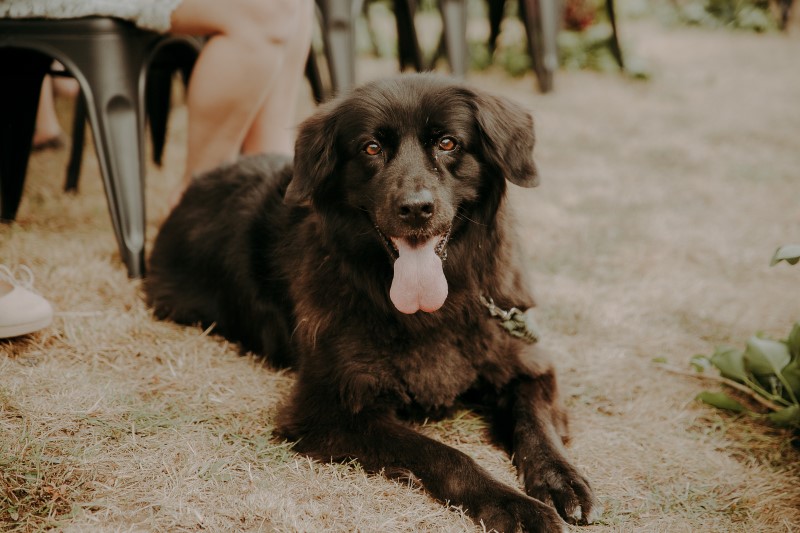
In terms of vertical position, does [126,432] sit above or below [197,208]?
below

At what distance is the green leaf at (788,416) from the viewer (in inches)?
94.6

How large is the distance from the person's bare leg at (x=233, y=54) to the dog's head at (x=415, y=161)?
1054mm

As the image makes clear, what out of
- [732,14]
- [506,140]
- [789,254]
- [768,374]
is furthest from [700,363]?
[732,14]

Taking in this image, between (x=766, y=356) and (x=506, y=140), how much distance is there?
125 cm

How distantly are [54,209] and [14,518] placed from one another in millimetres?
2837

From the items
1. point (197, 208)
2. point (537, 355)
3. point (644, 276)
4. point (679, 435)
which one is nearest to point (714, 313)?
point (644, 276)

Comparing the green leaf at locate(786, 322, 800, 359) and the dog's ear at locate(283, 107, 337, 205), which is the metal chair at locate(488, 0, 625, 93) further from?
the dog's ear at locate(283, 107, 337, 205)

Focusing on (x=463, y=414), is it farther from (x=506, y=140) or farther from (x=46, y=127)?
(x=46, y=127)

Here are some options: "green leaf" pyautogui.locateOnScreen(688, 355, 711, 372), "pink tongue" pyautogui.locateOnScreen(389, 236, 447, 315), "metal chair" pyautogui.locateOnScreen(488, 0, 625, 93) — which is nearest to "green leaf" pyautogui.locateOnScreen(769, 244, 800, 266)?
"green leaf" pyautogui.locateOnScreen(688, 355, 711, 372)

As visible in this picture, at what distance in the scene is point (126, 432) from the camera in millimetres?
2281

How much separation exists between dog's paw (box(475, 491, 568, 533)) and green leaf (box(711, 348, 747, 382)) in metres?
1.15

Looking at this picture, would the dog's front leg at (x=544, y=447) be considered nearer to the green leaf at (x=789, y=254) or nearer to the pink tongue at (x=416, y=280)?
the pink tongue at (x=416, y=280)

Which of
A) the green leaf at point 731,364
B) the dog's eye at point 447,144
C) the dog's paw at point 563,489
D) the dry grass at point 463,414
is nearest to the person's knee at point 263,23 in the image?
the dry grass at point 463,414

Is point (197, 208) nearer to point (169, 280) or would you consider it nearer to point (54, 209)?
point (169, 280)
